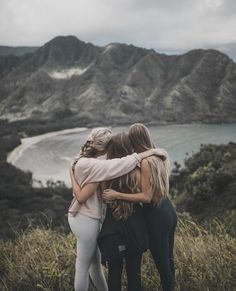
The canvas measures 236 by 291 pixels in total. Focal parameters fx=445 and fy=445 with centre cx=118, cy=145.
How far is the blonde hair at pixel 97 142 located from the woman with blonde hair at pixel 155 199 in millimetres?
182

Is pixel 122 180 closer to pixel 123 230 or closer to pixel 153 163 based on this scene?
pixel 153 163

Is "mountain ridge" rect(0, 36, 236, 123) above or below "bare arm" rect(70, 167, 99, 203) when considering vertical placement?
below

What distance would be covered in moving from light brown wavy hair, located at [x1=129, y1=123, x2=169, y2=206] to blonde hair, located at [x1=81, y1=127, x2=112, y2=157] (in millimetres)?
182

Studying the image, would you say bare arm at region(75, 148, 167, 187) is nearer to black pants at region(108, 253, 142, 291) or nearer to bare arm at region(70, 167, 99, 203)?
bare arm at region(70, 167, 99, 203)

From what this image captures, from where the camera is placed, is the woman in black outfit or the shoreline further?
the shoreline

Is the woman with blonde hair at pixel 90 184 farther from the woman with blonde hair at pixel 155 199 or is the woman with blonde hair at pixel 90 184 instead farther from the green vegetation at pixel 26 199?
the green vegetation at pixel 26 199

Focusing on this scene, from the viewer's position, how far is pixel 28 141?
73.4 metres

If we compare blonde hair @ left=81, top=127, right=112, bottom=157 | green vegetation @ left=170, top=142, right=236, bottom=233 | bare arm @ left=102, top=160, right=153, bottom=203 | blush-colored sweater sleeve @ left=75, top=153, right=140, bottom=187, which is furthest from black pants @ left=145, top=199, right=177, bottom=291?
green vegetation @ left=170, top=142, right=236, bottom=233

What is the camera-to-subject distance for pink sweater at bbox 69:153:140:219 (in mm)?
3127

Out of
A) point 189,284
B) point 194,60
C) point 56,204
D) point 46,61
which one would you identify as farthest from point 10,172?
point 46,61

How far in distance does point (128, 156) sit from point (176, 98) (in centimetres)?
11206

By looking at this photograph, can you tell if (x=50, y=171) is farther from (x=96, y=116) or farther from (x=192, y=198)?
(x=96, y=116)

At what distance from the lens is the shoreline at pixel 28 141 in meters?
57.1

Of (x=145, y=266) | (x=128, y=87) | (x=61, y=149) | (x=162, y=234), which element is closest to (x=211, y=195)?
(x=145, y=266)
